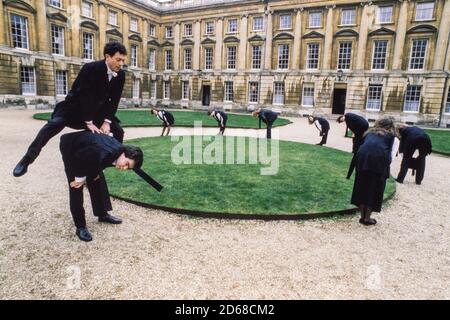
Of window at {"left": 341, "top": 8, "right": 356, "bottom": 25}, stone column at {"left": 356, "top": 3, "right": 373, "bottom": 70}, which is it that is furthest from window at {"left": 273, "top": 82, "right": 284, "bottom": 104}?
window at {"left": 341, "top": 8, "right": 356, "bottom": 25}

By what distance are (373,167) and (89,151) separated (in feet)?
13.7

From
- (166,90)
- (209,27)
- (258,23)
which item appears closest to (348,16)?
(258,23)

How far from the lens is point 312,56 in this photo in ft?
97.0

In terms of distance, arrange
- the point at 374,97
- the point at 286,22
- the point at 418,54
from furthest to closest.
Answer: the point at 286,22 < the point at 374,97 < the point at 418,54

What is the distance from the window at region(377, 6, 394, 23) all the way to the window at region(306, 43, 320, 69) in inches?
217

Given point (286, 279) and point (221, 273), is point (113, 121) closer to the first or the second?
point (221, 273)

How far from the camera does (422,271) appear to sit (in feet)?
12.4

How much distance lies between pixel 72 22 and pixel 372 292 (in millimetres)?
32431

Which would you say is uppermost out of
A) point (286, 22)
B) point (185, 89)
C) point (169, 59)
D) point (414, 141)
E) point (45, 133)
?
point (286, 22)

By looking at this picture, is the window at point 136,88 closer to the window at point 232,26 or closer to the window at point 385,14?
the window at point 232,26

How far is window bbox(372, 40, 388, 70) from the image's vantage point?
87.7 feet

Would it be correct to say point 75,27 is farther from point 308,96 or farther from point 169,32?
point 308,96

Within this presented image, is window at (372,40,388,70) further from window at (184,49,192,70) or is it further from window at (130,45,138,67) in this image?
window at (130,45,138,67)
